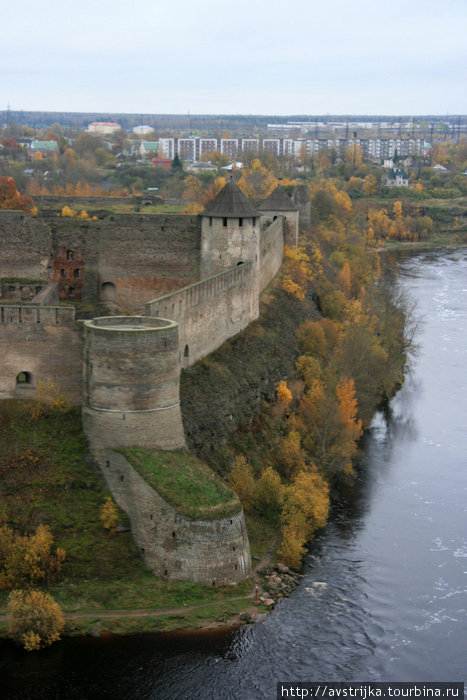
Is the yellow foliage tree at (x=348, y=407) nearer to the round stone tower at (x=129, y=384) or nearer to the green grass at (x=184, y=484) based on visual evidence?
the green grass at (x=184, y=484)

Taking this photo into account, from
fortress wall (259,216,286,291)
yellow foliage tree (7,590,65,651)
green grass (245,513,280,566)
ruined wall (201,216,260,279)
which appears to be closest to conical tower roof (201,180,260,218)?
ruined wall (201,216,260,279)

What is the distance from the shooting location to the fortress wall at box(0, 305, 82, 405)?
76.4 feet

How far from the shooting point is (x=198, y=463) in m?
23.3

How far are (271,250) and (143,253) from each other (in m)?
9.56

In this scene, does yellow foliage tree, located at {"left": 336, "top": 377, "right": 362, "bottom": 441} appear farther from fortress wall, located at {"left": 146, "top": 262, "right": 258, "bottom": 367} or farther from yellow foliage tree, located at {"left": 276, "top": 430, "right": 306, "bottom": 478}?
fortress wall, located at {"left": 146, "top": 262, "right": 258, "bottom": 367}

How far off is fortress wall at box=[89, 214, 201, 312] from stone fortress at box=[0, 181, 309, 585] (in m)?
0.03

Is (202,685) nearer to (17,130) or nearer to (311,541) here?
Answer: (311,541)

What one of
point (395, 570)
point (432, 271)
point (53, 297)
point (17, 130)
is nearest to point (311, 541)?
point (395, 570)

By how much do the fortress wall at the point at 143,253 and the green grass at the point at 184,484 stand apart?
11.1 metres

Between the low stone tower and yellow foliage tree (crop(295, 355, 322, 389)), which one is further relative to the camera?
the low stone tower

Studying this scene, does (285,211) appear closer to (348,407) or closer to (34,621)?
(348,407)

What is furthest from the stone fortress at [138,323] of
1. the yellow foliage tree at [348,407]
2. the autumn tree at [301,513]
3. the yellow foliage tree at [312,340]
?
the yellow foliage tree at [348,407]

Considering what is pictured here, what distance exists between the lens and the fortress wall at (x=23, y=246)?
3130 centimetres

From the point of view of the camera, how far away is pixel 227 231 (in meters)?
32.3
